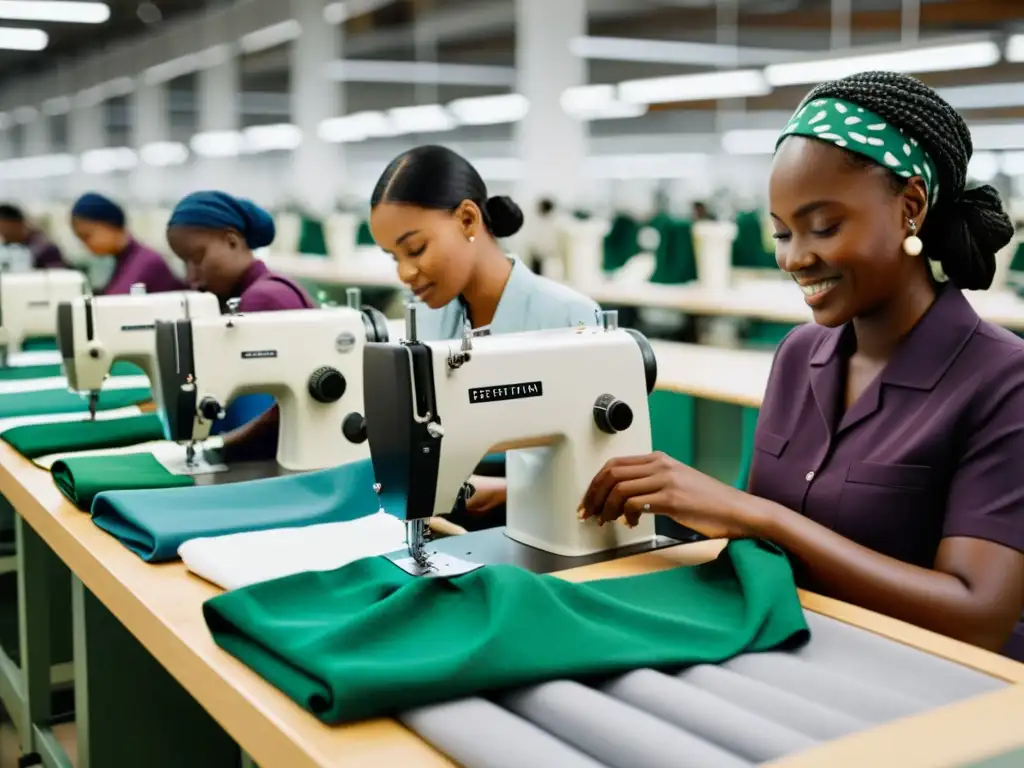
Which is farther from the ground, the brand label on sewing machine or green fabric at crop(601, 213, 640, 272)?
green fabric at crop(601, 213, 640, 272)

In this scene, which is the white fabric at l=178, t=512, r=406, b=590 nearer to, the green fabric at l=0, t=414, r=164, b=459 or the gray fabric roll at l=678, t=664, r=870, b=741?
the gray fabric roll at l=678, t=664, r=870, b=741

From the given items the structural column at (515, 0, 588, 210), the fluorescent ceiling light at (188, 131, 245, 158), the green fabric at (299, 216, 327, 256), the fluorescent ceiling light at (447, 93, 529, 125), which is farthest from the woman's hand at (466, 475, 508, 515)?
the fluorescent ceiling light at (188, 131, 245, 158)

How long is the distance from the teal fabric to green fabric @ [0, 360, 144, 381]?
5.24 feet

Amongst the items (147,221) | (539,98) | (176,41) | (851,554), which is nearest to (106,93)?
(176,41)

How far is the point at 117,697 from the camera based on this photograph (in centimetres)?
196

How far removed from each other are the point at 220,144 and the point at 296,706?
11066mm

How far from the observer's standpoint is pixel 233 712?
42.9 inches

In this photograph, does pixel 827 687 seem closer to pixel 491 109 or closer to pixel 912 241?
pixel 912 241

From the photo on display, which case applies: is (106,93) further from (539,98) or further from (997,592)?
(997,592)

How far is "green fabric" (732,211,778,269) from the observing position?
5.99 metres

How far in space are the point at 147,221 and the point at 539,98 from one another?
3640 mm

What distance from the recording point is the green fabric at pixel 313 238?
8.30 meters

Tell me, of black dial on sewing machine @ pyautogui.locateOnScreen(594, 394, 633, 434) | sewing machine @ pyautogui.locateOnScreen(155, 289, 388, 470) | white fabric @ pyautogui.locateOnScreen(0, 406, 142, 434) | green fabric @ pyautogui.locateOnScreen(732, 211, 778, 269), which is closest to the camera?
black dial on sewing machine @ pyautogui.locateOnScreen(594, 394, 633, 434)

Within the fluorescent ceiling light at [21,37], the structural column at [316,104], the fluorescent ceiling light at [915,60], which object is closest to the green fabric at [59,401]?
the fluorescent ceiling light at [915,60]
